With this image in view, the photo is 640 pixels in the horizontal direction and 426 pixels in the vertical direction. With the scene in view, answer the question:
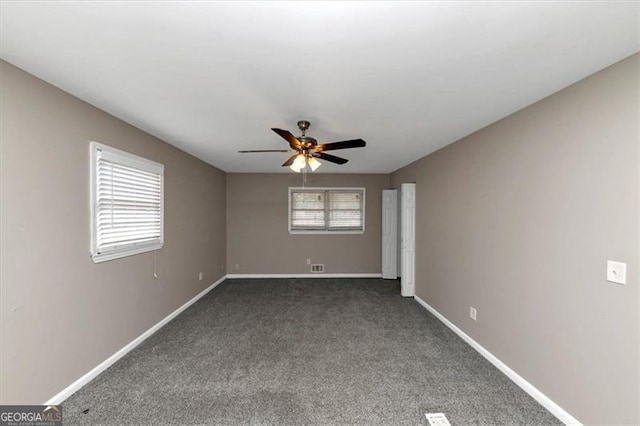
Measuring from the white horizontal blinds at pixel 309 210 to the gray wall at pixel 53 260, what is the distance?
3.39 metres

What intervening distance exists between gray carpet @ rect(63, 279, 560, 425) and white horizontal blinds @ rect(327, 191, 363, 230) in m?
2.59

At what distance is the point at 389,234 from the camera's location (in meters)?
5.87

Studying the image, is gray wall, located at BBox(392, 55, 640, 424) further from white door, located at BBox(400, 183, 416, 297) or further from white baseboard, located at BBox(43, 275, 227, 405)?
white baseboard, located at BBox(43, 275, 227, 405)

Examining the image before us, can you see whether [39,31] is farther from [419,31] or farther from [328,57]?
[419,31]

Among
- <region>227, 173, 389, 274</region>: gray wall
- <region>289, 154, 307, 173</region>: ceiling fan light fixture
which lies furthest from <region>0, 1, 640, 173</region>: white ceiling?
<region>227, 173, 389, 274</region>: gray wall

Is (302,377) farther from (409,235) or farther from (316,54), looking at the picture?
(409,235)

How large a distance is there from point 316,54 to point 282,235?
4771 mm


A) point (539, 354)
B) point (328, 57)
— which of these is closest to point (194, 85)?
point (328, 57)

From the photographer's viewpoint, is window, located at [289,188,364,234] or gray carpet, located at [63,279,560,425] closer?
A: gray carpet, located at [63,279,560,425]

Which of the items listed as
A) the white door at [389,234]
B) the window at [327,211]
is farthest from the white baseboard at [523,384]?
the window at [327,211]

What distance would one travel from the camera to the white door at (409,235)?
459 centimetres

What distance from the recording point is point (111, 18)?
127cm

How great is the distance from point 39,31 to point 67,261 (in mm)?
1590
